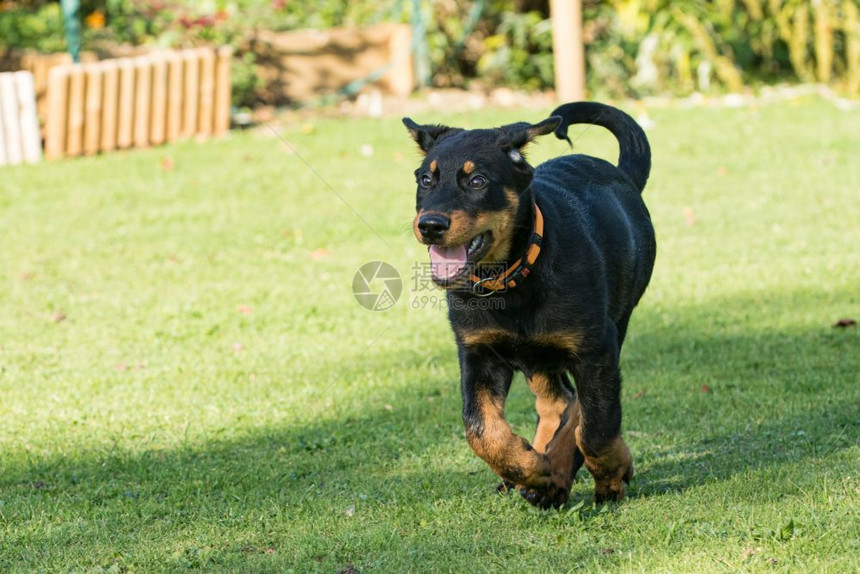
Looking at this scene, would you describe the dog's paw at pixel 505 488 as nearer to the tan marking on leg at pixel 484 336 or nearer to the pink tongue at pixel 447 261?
the tan marking on leg at pixel 484 336

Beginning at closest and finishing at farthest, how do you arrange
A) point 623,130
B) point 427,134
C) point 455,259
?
point 455,259, point 427,134, point 623,130

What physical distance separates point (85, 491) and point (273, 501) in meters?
0.94

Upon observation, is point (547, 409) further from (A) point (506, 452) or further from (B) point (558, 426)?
(A) point (506, 452)

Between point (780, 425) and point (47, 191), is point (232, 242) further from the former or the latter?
point (780, 425)

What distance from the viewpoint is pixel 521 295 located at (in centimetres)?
445

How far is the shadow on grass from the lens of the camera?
475cm

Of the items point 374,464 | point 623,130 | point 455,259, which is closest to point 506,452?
point 455,259

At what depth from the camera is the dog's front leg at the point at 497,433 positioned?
448 centimetres

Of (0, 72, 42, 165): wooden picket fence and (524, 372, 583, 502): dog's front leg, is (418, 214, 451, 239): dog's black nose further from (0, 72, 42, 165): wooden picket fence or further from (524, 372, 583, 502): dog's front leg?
(0, 72, 42, 165): wooden picket fence

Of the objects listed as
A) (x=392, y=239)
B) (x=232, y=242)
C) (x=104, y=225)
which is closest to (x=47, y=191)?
(x=104, y=225)

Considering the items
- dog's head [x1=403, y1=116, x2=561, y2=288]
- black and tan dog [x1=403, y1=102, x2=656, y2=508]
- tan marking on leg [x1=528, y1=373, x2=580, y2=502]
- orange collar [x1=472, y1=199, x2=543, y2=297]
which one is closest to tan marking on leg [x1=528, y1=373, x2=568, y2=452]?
tan marking on leg [x1=528, y1=373, x2=580, y2=502]

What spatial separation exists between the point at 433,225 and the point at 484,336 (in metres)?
0.56

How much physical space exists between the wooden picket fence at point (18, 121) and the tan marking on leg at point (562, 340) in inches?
381

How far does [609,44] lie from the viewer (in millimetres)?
17234
